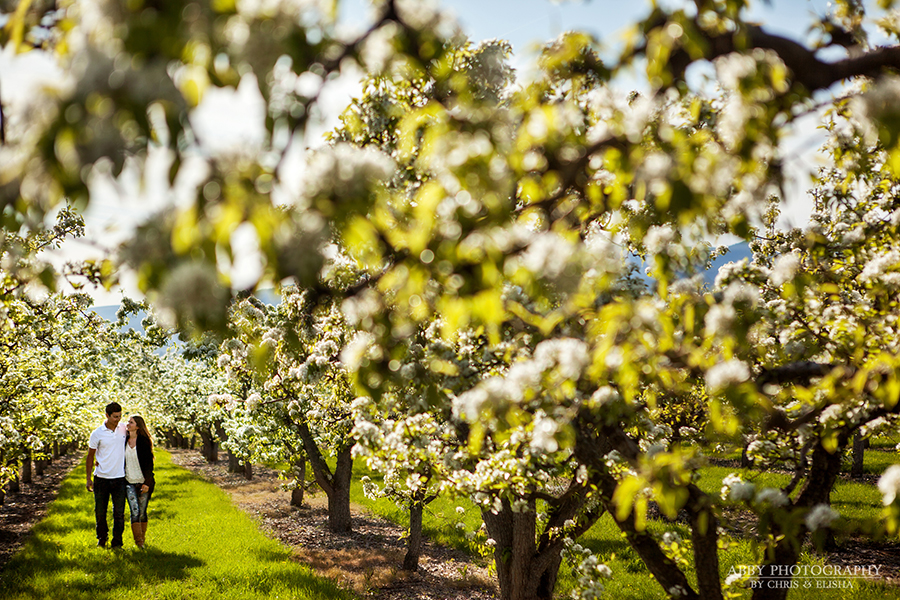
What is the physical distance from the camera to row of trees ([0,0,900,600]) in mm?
1465

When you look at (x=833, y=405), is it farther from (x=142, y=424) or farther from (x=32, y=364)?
(x=32, y=364)

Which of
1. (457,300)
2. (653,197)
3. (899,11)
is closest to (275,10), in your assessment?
(457,300)

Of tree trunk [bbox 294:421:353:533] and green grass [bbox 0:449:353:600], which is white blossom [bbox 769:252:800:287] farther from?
tree trunk [bbox 294:421:353:533]

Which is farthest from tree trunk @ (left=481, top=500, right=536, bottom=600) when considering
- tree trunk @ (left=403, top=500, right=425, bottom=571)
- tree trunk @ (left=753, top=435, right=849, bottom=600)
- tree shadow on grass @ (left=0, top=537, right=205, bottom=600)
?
tree shadow on grass @ (left=0, top=537, right=205, bottom=600)

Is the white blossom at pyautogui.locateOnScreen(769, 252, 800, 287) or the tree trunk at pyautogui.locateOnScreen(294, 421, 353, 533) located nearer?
the white blossom at pyautogui.locateOnScreen(769, 252, 800, 287)

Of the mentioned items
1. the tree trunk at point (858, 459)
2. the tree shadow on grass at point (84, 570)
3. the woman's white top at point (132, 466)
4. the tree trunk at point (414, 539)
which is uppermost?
the woman's white top at point (132, 466)

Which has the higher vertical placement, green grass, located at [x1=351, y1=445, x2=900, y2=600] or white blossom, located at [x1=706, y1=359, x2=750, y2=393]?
white blossom, located at [x1=706, y1=359, x2=750, y2=393]

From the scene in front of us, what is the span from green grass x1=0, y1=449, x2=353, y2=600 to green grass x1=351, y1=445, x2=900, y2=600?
3.35 meters

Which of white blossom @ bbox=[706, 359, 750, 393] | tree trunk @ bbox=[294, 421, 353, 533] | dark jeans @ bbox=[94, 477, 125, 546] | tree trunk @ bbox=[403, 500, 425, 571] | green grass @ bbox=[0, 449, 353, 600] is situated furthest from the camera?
tree trunk @ bbox=[294, 421, 353, 533]

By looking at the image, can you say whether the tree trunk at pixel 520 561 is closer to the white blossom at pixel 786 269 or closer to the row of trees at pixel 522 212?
the row of trees at pixel 522 212

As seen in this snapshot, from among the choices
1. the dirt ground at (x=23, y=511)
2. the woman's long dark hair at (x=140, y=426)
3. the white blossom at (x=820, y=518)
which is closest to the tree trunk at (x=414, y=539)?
the woman's long dark hair at (x=140, y=426)

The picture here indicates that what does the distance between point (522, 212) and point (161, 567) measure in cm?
908

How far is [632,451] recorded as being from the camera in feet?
12.9

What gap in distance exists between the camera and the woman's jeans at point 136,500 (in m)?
8.86
